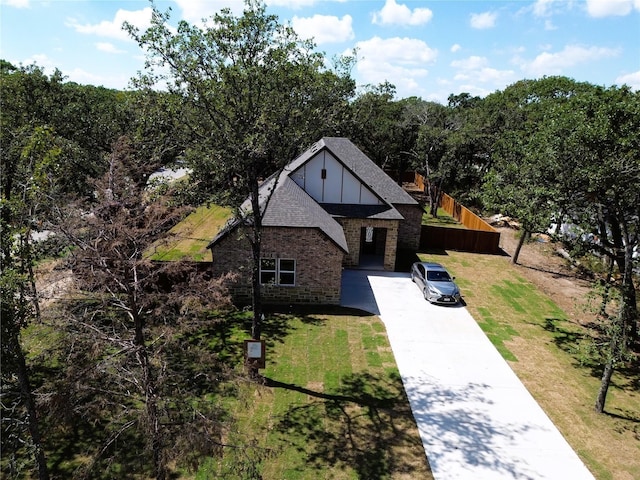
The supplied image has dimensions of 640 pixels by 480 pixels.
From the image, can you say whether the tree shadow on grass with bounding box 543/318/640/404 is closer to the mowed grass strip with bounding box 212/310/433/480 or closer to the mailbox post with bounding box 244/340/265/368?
the mowed grass strip with bounding box 212/310/433/480

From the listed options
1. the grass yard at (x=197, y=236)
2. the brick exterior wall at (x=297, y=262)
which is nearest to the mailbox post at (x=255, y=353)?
the brick exterior wall at (x=297, y=262)

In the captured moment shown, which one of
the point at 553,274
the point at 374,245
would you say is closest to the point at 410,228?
the point at 374,245

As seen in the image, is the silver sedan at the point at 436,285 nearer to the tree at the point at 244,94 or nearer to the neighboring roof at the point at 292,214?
the neighboring roof at the point at 292,214

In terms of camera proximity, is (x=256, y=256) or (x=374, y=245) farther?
(x=374, y=245)

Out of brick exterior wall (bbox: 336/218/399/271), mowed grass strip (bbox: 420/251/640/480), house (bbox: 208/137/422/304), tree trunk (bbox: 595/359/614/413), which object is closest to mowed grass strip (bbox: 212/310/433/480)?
house (bbox: 208/137/422/304)

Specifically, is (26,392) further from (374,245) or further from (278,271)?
(374,245)

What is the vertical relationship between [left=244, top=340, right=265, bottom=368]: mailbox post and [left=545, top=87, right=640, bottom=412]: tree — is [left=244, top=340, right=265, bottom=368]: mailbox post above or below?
below
